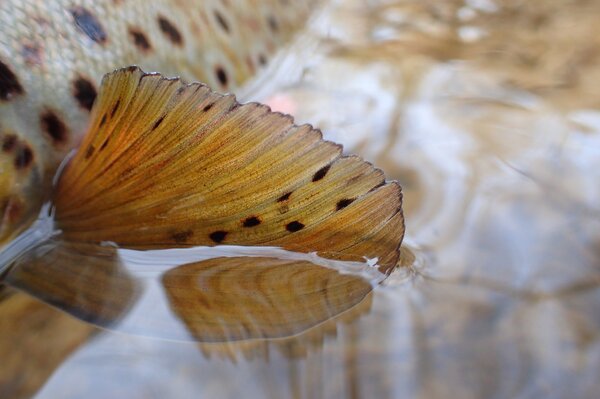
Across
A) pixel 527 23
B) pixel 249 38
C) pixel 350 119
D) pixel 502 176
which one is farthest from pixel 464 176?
pixel 527 23

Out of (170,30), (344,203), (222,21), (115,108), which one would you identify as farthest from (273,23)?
(344,203)

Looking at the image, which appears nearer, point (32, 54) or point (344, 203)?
point (344, 203)

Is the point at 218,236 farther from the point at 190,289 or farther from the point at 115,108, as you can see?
the point at 115,108

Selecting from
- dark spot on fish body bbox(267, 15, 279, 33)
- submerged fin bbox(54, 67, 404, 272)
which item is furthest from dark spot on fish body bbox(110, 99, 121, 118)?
dark spot on fish body bbox(267, 15, 279, 33)

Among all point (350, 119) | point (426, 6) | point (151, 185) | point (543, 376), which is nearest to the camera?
point (543, 376)

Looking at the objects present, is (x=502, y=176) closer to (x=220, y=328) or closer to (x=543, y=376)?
(x=543, y=376)

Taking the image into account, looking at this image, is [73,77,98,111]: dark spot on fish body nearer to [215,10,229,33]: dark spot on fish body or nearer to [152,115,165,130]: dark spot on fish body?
[152,115,165,130]: dark spot on fish body

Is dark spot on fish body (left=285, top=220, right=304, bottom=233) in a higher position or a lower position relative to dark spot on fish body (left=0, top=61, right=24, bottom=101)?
lower
